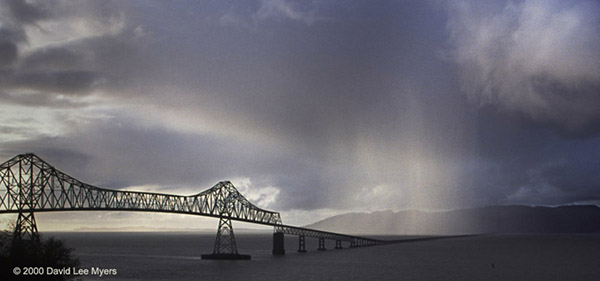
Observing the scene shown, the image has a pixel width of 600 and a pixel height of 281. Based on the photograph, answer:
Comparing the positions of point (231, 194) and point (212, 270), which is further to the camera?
point (231, 194)

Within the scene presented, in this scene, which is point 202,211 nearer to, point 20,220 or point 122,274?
point 122,274

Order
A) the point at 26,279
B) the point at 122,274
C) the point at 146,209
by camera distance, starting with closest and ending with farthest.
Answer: the point at 26,279 → the point at 122,274 → the point at 146,209

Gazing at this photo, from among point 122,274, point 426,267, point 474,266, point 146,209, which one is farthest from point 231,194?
point 474,266

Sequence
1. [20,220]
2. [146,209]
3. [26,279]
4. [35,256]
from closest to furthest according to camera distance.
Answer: [26,279], [35,256], [20,220], [146,209]

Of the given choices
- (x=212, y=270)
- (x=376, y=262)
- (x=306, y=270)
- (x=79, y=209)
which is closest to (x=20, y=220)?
(x=79, y=209)

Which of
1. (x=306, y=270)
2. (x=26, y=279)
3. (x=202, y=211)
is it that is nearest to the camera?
(x=26, y=279)

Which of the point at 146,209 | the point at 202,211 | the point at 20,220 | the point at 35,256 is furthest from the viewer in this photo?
the point at 202,211

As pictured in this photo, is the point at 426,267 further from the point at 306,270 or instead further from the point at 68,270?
the point at 68,270

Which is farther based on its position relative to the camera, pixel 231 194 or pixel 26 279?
pixel 231 194

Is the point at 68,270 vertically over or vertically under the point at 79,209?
under
